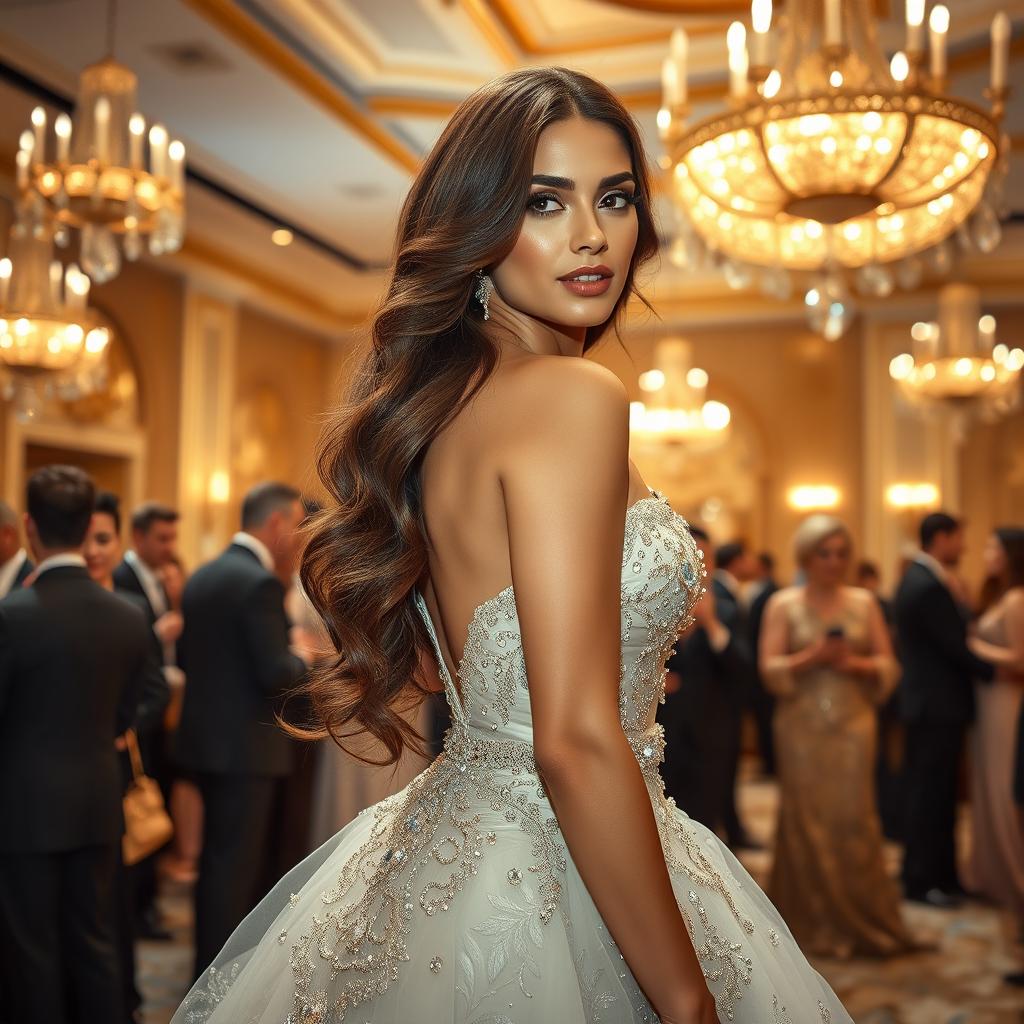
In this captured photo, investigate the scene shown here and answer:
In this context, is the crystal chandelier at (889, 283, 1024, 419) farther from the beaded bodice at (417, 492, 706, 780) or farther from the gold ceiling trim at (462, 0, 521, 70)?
the beaded bodice at (417, 492, 706, 780)

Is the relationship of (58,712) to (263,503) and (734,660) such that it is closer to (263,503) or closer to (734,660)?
(263,503)

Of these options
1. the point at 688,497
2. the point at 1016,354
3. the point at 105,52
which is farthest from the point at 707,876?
the point at 688,497

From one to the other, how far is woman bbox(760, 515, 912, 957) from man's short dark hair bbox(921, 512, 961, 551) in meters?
1.22

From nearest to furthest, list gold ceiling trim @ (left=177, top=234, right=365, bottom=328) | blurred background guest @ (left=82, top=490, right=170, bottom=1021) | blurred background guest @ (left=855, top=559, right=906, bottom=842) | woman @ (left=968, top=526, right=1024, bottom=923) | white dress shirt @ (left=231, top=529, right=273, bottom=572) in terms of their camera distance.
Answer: blurred background guest @ (left=82, top=490, right=170, bottom=1021) → white dress shirt @ (left=231, top=529, right=273, bottom=572) → woman @ (left=968, top=526, right=1024, bottom=923) → blurred background guest @ (left=855, top=559, right=906, bottom=842) → gold ceiling trim @ (left=177, top=234, right=365, bottom=328)

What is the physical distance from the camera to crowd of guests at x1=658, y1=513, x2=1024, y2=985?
201 inches

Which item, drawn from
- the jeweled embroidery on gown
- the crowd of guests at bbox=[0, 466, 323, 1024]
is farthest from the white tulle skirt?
the crowd of guests at bbox=[0, 466, 323, 1024]

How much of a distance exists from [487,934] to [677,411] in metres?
8.36

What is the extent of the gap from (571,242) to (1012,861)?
208 inches

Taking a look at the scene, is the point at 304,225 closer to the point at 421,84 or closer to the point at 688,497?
the point at 421,84

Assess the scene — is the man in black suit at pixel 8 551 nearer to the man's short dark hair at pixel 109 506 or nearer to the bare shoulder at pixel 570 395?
the man's short dark hair at pixel 109 506

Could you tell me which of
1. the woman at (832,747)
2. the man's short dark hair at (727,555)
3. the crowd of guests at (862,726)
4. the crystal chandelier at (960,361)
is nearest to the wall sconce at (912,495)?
the crystal chandelier at (960,361)

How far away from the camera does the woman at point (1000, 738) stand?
5.84m

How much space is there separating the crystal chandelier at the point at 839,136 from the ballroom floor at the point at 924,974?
2.78 m

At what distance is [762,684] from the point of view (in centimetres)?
848
